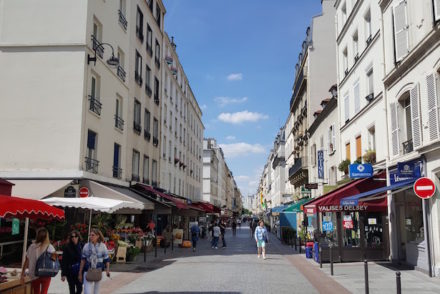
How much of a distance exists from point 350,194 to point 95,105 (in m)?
11.3

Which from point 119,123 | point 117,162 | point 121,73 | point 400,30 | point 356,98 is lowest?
point 117,162

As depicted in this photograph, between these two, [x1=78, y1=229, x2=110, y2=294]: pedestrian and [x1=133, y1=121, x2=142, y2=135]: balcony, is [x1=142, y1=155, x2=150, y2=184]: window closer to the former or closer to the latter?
[x1=133, y1=121, x2=142, y2=135]: balcony

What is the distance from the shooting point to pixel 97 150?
19438mm

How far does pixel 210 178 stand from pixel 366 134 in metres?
54.0

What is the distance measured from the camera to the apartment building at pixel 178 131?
113ft

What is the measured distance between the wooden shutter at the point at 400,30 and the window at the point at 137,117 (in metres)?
15.3

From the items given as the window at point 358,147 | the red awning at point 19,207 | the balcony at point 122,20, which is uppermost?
the balcony at point 122,20

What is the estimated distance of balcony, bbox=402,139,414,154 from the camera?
14.5 metres

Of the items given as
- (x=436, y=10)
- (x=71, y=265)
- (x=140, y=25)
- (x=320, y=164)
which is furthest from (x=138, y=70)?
(x=71, y=265)

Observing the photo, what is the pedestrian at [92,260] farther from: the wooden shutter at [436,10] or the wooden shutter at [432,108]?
the wooden shutter at [436,10]

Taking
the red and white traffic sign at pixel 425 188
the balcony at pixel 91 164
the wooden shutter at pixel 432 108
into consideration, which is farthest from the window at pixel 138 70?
the red and white traffic sign at pixel 425 188

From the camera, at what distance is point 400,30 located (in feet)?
47.9

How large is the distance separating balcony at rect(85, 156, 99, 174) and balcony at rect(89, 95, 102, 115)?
214cm

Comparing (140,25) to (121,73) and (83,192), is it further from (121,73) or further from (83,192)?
(83,192)
